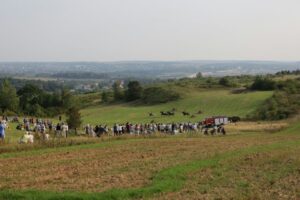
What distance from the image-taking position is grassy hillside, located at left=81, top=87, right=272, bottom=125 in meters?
90.1

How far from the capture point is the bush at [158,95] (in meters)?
117

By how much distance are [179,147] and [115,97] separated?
324 ft

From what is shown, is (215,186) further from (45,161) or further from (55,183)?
(45,161)

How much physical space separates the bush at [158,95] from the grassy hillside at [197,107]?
281 centimetres

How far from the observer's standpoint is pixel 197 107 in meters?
102

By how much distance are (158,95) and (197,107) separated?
19951 millimetres

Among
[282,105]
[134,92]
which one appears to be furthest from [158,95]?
[282,105]

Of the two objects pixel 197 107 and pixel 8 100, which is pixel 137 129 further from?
pixel 8 100

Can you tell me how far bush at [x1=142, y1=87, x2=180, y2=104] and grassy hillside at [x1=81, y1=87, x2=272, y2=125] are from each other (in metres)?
2.81

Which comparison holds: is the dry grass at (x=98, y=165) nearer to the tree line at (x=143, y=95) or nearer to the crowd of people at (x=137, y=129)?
the crowd of people at (x=137, y=129)

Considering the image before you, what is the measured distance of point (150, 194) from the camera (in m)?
17.2

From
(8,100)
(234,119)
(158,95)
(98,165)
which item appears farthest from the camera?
(158,95)

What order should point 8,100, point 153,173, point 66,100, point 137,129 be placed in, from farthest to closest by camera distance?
1. point 66,100
2. point 8,100
3. point 137,129
4. point 153,173

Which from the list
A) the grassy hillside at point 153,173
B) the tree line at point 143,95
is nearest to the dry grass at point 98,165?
the grassy hillside at point 153,173
